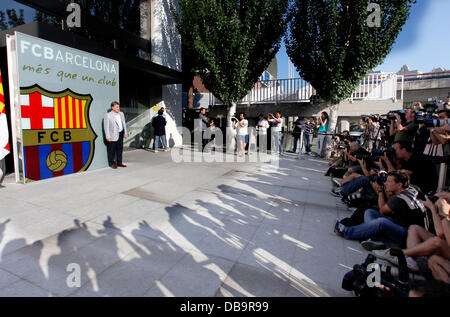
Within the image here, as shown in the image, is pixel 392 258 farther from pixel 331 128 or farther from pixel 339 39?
pixel 339 39

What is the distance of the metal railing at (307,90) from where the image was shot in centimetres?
1301

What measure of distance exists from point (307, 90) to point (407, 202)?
37.5 feet

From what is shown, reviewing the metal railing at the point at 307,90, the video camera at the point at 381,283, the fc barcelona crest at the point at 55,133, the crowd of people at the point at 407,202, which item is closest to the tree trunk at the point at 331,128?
the metal railing at the point at 307,90

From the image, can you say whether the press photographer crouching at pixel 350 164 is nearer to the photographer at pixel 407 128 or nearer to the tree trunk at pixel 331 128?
the photographer at pixel 407 128

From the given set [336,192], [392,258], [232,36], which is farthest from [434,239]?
[232,36]

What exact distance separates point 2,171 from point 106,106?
2876 millimetres

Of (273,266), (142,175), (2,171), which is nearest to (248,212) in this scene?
(273,266)

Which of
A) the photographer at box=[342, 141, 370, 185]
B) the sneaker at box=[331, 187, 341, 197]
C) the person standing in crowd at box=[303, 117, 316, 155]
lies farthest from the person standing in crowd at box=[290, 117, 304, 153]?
the sneaker at box=[331, 187, 341, 197]

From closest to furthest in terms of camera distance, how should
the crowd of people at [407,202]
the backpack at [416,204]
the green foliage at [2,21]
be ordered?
the crowd of people at [407,202] → the backpack at [416,204] → the green foliage at [2,21]

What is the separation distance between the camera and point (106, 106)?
7.44 meters

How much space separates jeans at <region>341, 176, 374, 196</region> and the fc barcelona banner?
20.3 feet

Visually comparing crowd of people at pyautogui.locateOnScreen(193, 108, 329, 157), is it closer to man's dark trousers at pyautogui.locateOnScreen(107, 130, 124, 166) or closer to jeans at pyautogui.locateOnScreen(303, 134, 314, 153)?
jeans at pyautogui.locateOnScreen(303, 134, 314, 153)

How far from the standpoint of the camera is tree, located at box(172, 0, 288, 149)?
984 cm

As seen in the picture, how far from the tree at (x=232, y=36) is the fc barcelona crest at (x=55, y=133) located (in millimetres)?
5226
